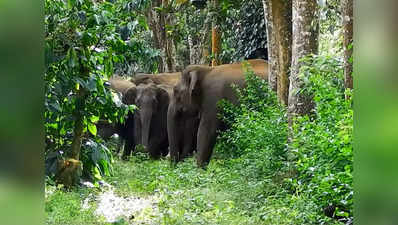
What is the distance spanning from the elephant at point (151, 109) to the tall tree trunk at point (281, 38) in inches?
211

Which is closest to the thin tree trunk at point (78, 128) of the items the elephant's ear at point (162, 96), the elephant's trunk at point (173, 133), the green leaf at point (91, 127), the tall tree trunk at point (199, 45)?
the green leaf at point (91, 127)

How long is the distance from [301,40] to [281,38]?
1.59m

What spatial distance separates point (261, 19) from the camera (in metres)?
12.6

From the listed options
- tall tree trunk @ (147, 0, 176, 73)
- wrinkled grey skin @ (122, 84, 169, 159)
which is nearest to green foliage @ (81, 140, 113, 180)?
wrinkled grey skin @ (122, 84, 169, 159)

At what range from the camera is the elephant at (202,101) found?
36.4ft

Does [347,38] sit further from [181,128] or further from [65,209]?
[181,128]

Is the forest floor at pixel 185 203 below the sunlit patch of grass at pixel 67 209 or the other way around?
below

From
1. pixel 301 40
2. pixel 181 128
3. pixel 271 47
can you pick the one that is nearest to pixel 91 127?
pixel 301 40

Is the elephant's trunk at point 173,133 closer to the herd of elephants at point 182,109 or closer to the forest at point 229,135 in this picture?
the herd of elephants at point 182,109

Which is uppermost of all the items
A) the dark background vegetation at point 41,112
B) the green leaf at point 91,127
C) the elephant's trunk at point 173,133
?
the dark background vegetation at point 41,112

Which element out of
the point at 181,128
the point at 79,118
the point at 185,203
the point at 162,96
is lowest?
the point at 181,128

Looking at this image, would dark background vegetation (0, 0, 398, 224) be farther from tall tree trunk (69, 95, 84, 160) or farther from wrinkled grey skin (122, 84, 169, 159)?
wrinkled grey skin (122, 84, 169, 159)

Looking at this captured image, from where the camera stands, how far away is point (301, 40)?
6.44 meters
